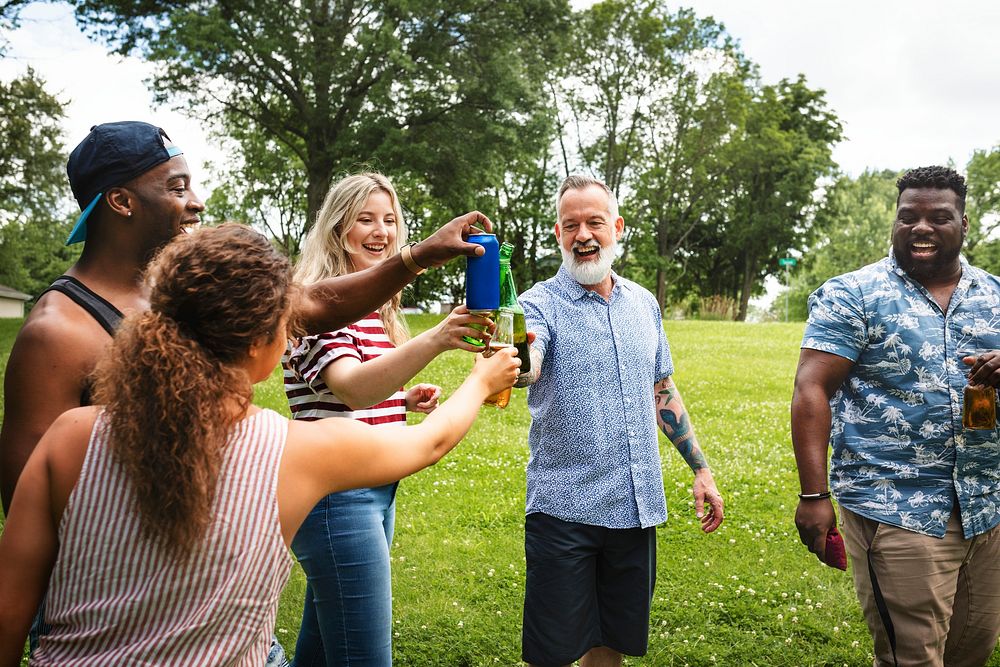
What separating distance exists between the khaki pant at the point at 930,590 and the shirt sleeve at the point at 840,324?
77 centimetres

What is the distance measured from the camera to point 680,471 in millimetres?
9461

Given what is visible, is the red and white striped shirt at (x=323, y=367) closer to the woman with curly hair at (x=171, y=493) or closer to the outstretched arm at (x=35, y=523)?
the woman with curly hair at (x=171, y=493)

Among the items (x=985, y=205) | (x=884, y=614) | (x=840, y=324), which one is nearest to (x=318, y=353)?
(x=840, y=324)

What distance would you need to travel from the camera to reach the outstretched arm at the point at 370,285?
9.03 ft

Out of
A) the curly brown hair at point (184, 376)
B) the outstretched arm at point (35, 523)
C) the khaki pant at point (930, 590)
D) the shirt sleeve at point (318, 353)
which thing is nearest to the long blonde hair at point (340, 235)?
the shirt sleeve at point (318, 353)

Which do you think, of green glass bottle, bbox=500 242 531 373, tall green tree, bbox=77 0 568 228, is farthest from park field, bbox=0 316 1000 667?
tall green tree, bbox=77 0 568 228

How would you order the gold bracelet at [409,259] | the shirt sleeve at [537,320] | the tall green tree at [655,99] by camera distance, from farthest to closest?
the tall green tree at [655,99] < the shirt sleeve at [537,320] < the gold bracelet at [409,259]

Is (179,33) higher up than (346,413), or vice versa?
(179,33)

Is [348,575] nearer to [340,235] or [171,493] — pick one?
[171,493]

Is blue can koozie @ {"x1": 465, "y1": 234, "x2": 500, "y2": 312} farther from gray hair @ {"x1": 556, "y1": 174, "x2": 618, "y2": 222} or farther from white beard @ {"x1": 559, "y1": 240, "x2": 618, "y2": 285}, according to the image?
gray hair @ {"x1": 556, "y1": 174, "x2": 618, "y2": 222}

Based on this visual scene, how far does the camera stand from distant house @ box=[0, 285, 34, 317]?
71006mm

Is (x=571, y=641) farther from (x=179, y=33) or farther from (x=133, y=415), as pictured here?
(x=179, y=33)

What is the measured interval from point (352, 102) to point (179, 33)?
4.95m

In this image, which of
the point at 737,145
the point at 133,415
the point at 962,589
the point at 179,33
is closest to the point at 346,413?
the point at 133,415
